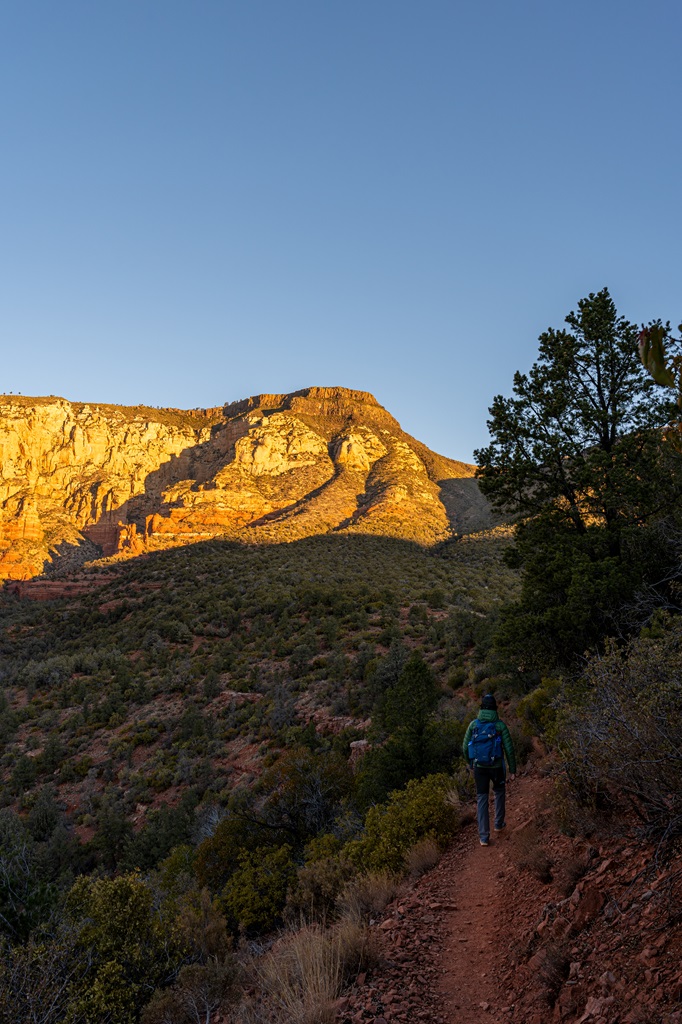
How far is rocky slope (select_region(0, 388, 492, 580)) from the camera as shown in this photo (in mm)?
61656

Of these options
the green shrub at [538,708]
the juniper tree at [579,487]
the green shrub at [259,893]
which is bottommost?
the green shrub at [259,893]

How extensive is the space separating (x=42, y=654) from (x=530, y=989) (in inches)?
1414

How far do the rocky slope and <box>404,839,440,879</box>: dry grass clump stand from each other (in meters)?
44.0

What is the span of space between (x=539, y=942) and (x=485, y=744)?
2.74 m

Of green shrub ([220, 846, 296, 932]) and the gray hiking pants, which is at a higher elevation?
the gray hiking pants

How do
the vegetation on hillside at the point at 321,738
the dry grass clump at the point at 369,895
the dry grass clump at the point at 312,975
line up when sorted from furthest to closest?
the dry grass clump at the point at 369,895
the vegetation on hillside at the point at 321,738
the dry grass clump at the point at 312,975

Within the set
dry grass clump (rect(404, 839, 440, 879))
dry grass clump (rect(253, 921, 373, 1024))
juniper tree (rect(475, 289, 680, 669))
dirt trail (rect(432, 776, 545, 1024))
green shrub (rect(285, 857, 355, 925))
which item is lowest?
green shrub (rect(285, 857, 355, 925))

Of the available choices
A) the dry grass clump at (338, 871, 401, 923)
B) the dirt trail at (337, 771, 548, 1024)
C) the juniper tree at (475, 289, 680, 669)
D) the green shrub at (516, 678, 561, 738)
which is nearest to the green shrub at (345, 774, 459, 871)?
the dry grass clump at (338, 871, 401, 923)

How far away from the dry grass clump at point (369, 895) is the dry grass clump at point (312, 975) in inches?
31.4

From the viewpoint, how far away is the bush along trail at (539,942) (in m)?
3.42

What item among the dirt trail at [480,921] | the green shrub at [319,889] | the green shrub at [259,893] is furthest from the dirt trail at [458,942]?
the green shrub at [259,893]

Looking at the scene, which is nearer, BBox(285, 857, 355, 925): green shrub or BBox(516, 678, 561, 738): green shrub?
BBox(285, 857, 355, 925): green shrub

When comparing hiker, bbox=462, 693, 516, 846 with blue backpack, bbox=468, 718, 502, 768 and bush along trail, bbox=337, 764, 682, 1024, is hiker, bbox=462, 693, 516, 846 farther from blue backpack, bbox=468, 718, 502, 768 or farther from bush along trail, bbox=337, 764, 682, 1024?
bush along trail, bbox=337, 764, 682, 1024

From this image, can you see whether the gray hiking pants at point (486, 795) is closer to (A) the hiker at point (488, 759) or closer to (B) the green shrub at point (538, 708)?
(A) the hiker at point (488, 759)
